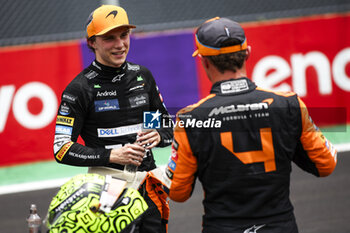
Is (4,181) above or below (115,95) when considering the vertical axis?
below

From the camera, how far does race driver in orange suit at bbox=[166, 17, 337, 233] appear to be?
275 cm

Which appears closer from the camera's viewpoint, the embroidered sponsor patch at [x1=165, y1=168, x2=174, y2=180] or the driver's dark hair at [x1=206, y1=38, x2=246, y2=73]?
the driver's dark hair at [x1=206, y1=38, x2=246, y2=73]

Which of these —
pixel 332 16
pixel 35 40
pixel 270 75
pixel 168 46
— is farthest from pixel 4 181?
pixel 332 16

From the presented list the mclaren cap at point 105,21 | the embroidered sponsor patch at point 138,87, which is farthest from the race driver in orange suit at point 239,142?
the embroidered sponsor patch at point 138,87

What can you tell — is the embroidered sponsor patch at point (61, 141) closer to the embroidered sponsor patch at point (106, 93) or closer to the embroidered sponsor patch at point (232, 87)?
the embroidered sponsor patch at point (106, 93)

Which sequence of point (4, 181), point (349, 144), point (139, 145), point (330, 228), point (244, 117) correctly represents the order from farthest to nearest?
point (349, 144) → point (4, 181) → point (330, 228) → point (139, 145) → point (244, 117)

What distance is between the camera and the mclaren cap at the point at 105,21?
3674 millimetres

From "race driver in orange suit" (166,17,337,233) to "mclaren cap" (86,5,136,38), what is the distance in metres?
1.00

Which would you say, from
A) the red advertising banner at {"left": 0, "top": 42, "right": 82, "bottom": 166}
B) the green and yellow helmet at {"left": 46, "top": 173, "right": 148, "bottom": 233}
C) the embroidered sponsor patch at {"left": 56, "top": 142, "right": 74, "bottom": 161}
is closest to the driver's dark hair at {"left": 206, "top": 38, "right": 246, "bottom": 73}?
the green and yellow helmet at {"left": 46, "top": 173, "right": 148, "bottom": 233}

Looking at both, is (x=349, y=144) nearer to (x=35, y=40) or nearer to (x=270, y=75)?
(x=270, y=75)

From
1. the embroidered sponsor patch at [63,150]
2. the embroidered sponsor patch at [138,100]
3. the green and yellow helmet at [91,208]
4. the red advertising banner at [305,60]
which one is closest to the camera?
the green and yellow helmet at [91,208]

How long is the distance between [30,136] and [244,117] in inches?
252

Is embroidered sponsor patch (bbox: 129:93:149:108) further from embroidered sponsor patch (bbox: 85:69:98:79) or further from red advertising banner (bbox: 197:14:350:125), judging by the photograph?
red advertising banner (bbox: 197:14:350:125)

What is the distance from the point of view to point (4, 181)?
8.38 metres
